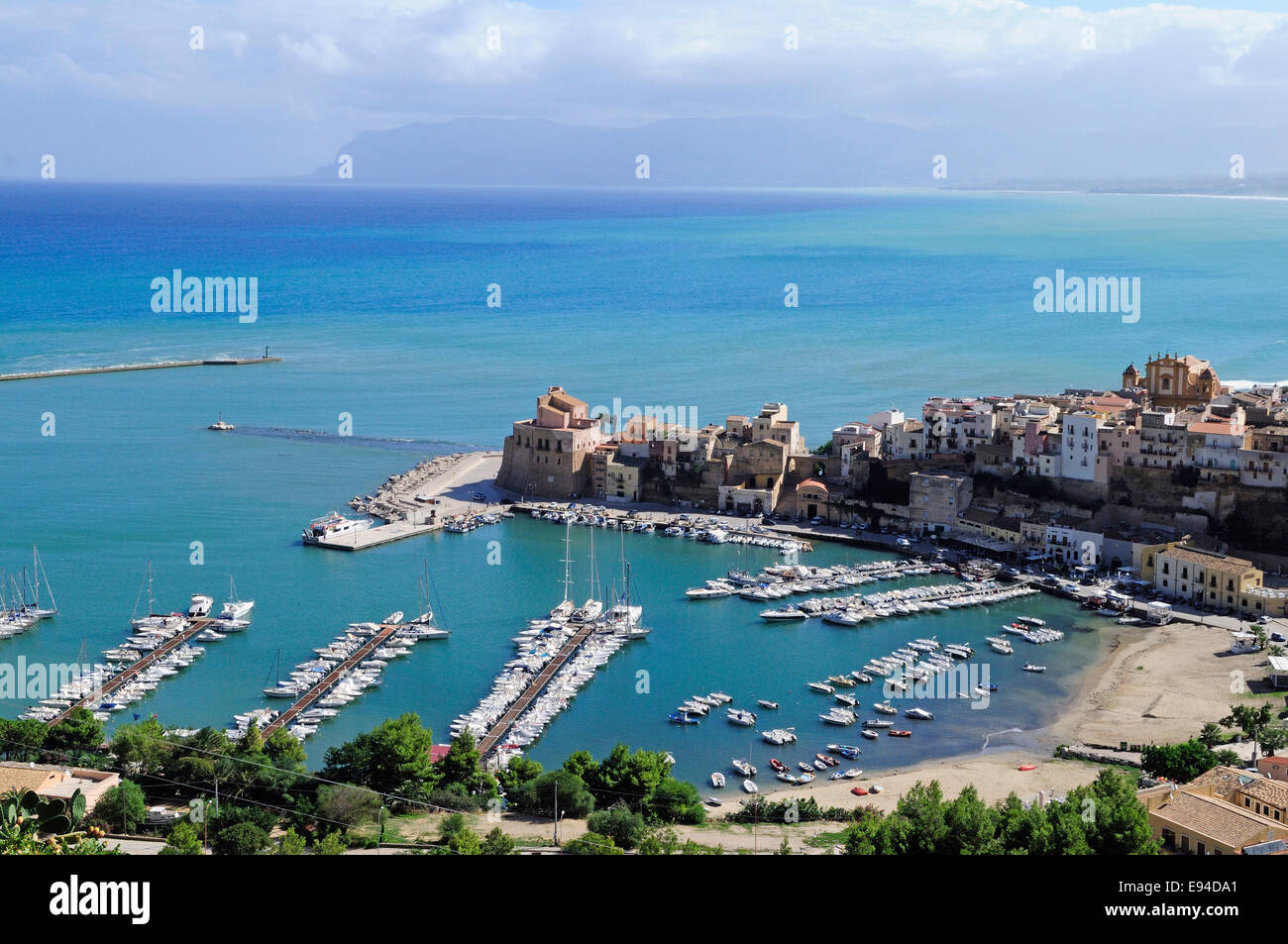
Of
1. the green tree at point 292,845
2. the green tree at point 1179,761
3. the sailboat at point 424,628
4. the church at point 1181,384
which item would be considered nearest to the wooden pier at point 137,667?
the sailboat at point 424,628

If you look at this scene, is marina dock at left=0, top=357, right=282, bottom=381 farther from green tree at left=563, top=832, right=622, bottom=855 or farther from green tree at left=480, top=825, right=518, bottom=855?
green tree at left=563, top=832, right=622, bottom=855

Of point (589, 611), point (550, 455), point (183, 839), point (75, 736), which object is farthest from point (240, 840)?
point (550, 455)

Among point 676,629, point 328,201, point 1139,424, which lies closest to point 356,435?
point 676,629

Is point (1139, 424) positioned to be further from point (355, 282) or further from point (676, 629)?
point (355, 282)

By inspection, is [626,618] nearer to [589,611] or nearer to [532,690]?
[589,611]

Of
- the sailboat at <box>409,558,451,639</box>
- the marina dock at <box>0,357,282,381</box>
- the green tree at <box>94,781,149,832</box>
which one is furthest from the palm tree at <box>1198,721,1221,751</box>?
the marina dock at <box>0,357,282,381</box>

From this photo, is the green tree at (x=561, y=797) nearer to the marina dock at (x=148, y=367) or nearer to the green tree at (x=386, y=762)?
the green tree at (x=386, y=762)
